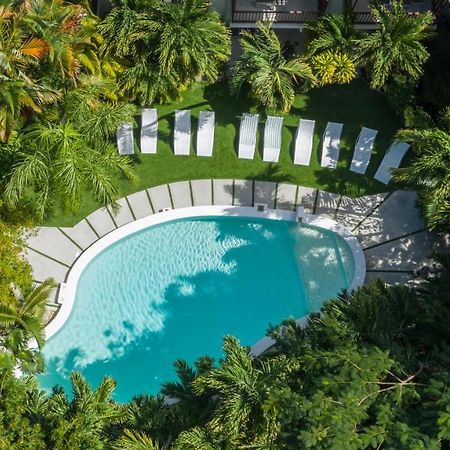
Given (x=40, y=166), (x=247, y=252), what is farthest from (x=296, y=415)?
(x=40, y=166)

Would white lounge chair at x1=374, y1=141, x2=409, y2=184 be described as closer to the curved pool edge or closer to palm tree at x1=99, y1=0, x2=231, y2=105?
the curved pool edge

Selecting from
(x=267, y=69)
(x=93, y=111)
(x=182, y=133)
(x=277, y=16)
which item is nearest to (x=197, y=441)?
(x=93, y=111)

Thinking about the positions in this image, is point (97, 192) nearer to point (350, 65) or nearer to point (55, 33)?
point (55, 33)

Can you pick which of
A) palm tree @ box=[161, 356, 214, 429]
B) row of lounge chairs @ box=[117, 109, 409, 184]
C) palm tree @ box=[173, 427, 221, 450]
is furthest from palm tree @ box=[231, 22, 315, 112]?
palm tree @ box=[173, 427, 221, 450]

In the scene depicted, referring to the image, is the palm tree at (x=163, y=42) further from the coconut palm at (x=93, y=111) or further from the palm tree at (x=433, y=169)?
the palm tree at (x=433, y=169)

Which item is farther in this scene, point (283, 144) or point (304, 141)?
point (283, 144)

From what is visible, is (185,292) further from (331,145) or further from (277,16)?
(277,16)
